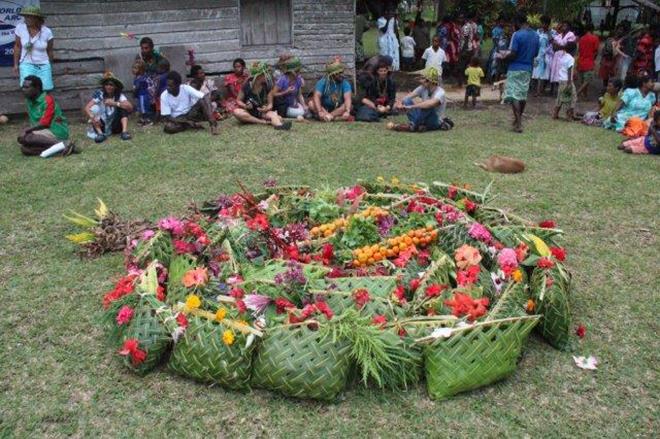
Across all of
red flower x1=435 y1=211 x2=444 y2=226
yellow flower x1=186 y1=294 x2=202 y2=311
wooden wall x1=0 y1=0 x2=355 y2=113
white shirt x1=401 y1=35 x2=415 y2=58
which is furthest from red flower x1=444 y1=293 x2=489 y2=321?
white shirt x1=401 y1=35 x2=415 y2=58

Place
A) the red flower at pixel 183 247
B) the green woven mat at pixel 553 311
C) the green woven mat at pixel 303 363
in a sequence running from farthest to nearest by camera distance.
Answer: the red flower at pixel 183 247, the green woven mat at pixel 553 311, the green woven mat at pixel 303 363

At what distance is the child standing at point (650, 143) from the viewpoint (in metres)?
8.58

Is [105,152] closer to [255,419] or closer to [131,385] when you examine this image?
[131,385]

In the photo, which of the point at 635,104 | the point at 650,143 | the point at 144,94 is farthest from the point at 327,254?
the point at 635,104

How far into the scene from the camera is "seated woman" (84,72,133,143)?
29.6 feet

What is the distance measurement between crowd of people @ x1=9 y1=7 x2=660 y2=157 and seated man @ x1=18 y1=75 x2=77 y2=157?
0.01 meters

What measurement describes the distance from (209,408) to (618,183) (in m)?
5.91

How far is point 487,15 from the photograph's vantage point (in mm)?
18469

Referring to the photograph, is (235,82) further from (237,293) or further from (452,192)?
(237,293)

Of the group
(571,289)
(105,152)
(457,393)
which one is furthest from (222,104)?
(457,393)

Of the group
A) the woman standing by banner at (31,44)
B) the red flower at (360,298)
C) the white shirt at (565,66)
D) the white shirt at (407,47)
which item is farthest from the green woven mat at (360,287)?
the white shirt at (407,47)

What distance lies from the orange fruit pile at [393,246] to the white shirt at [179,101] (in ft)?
20.1

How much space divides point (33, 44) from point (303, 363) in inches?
322

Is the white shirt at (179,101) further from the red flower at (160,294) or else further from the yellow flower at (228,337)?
the yellow flower at (228,337)
